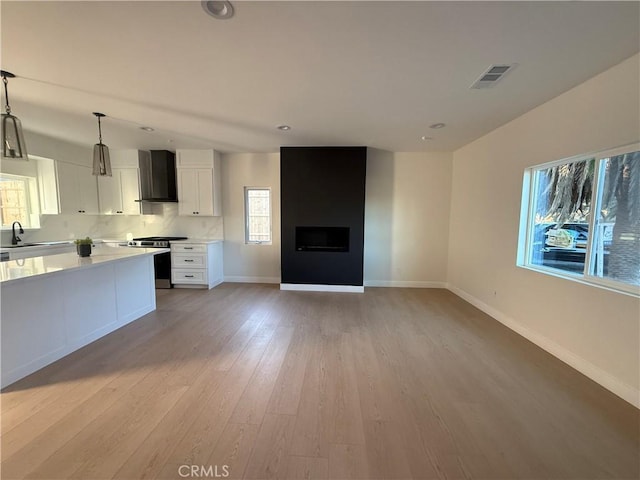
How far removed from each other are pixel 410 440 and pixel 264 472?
2.96ft

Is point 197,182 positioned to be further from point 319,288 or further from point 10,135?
point 319,288

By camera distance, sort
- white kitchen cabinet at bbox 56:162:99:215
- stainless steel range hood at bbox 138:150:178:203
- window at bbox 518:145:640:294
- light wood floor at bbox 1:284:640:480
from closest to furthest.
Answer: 1. light wood floor at bbox 1:284:640:480
2. window at bbox 518:145:640:294
3. white kitchen cabinet at bbox 56:162:99:215
4. stainless steel range hood at bbox 138:150:178:203

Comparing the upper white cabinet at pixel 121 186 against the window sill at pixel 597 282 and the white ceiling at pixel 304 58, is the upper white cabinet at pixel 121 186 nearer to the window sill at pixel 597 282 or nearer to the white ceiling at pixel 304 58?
the white ceiling at pixel 304 58

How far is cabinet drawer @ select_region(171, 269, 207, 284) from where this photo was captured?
196 inches

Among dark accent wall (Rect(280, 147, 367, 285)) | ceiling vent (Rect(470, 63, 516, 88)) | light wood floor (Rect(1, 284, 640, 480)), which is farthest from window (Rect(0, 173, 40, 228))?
ceiling vent (Rect(470, 63, 516, 88))

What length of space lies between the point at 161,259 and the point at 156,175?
1664mm

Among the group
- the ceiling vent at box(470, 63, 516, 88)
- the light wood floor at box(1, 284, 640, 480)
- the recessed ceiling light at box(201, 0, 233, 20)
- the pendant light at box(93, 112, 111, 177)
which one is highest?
the ceiling vent at box(470, 63, 516, 88)

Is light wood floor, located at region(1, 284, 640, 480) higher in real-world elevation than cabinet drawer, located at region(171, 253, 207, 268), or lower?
lower

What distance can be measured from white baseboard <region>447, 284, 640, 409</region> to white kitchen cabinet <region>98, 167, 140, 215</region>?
6.60 m

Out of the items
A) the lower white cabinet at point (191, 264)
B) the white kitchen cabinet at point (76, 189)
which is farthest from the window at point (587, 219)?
the white kitchen cabinet at point (76, 189)

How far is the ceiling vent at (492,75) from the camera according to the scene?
2.08 metres

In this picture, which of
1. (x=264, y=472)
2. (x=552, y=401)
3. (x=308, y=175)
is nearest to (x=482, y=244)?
(x=552, y=401)

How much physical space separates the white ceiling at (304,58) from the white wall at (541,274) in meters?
0.24

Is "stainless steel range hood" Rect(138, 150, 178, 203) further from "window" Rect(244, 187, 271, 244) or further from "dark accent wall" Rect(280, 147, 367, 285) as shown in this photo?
"dark accent wall" Rect(280, 147, 367, 285)
